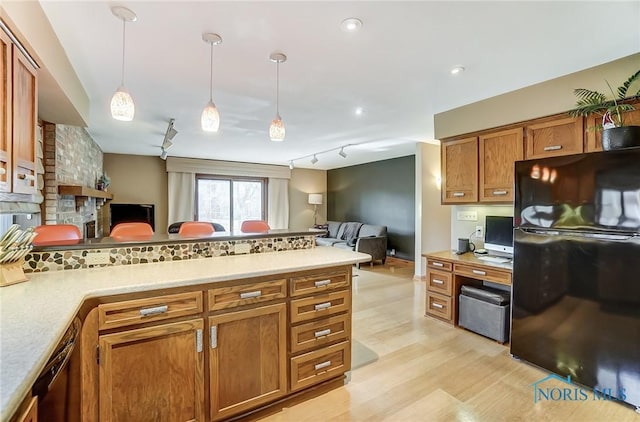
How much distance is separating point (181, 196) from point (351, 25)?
614 centimetres

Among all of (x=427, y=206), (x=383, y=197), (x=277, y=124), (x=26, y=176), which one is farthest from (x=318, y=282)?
(x=383, y=197)

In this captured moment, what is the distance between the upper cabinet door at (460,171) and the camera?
335 centimetres

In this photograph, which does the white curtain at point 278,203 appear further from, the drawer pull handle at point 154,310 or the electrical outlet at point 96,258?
the drawer pull handle at point 154,310

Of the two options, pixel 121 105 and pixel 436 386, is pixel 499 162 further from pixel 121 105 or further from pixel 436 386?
pixel 121 105

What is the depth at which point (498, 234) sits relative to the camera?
3.27 meters

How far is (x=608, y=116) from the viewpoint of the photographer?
2.28 m

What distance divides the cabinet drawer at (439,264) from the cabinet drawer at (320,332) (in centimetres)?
171

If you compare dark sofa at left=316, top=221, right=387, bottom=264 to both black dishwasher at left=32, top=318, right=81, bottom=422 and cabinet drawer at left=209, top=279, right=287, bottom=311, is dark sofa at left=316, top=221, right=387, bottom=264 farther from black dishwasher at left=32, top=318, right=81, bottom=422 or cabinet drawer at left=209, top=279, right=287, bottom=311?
black dishwasher at left=32, top=318, right=81, bottom=422

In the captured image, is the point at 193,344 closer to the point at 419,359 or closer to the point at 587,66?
the point at 419,359

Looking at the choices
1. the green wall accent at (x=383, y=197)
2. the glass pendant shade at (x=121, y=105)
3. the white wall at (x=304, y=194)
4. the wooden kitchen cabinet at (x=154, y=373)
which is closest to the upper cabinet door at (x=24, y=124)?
the glass pendant shade at (x=121, y=105)

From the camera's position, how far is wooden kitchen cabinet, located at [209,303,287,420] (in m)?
1.72

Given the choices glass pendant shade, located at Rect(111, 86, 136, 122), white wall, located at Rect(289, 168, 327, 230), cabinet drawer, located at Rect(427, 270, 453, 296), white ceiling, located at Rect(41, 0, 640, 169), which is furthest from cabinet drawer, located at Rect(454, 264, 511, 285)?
white wall, located at Rect(289, 168, 327, 230)

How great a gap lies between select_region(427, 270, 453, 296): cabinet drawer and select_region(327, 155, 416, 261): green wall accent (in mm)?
2926

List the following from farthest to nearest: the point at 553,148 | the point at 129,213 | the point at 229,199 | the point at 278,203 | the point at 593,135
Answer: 1. the point at 278,203
2. the point at 229,199
3. the point at 129,213
4. the point at 553,148
5. the point at 593,135
